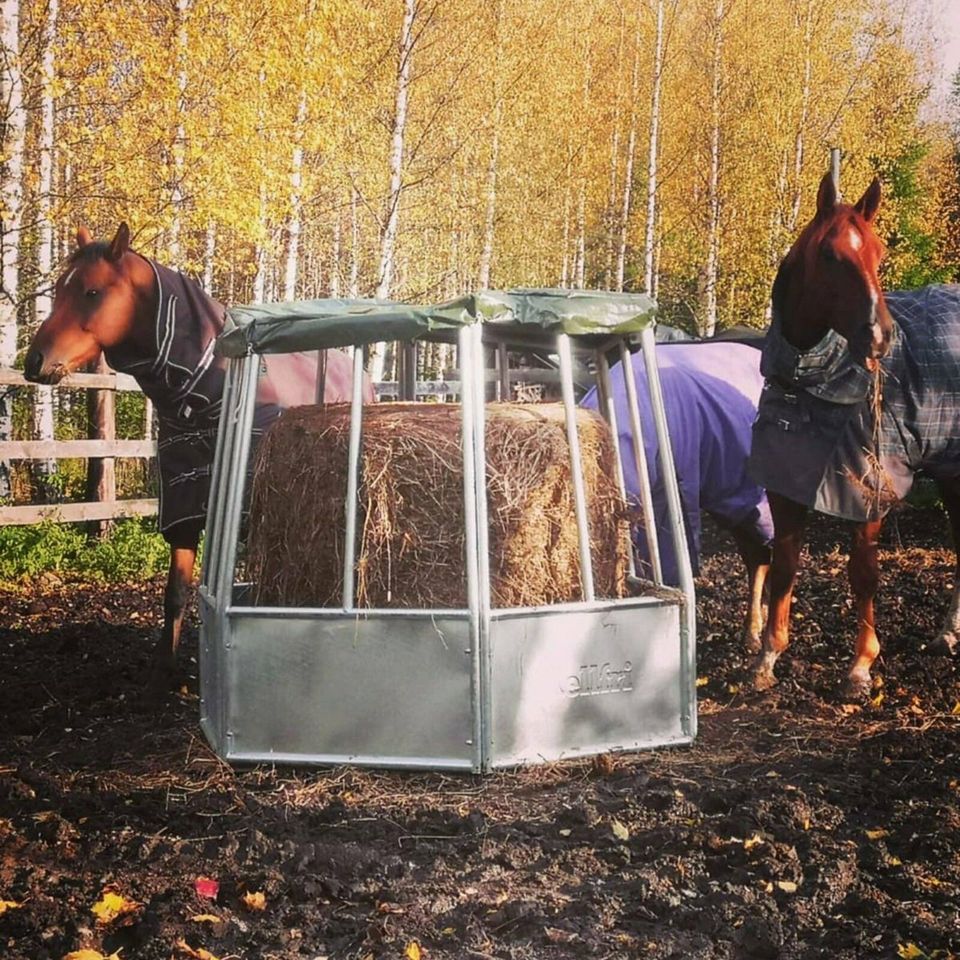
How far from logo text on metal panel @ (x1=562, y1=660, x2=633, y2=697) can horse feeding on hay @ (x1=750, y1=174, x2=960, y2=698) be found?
1.20 meters

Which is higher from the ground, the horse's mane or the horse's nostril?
the horse's mane

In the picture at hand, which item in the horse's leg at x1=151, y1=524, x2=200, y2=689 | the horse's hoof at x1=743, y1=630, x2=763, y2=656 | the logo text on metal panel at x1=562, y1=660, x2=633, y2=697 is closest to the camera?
the logo text on metal panel at x1=562, y1=660, x2=633, y2=697

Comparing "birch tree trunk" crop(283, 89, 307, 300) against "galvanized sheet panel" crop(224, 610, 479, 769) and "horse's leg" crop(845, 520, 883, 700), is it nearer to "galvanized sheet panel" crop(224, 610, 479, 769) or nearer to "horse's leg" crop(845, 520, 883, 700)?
"horse's leg" crop(845, 520, 883, 700)

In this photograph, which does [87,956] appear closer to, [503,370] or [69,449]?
[503,370]

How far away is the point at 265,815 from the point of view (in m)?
3.41

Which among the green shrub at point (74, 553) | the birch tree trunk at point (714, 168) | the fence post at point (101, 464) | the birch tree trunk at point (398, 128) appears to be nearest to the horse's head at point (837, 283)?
the green shrub at point (74, 553)

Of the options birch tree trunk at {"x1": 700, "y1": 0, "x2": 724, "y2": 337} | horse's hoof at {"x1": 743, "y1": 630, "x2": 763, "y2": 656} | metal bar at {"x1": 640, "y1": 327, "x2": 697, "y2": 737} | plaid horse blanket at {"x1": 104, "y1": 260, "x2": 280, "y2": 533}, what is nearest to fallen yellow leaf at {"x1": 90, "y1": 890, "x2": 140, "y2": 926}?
metal bar at {"x1": 640, "y1": 327, "x2": 697, "y2": 737}

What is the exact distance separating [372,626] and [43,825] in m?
1.22

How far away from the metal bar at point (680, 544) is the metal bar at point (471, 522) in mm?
768

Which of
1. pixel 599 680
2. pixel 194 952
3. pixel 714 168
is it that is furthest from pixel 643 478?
pixel 714 168

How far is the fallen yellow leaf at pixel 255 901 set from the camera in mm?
2701

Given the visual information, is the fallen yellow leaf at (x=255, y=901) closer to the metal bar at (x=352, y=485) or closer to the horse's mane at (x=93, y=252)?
the metal bar at (x=352, y=485)

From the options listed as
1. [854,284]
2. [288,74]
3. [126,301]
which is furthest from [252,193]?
[854,284]

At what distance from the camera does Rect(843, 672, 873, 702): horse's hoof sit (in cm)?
476
